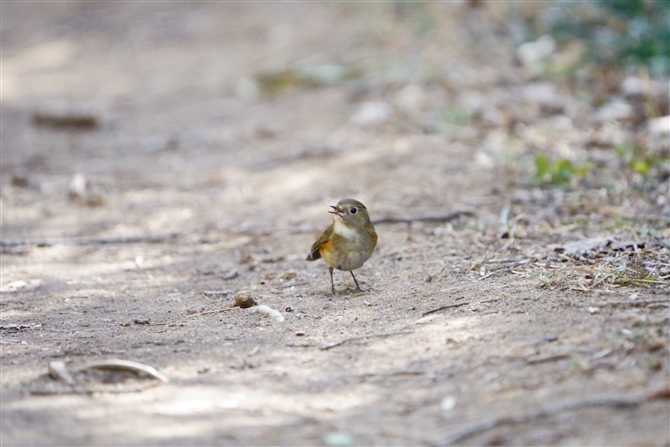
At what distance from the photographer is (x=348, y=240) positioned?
4.95 metres

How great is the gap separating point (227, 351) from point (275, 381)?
444 millimetres

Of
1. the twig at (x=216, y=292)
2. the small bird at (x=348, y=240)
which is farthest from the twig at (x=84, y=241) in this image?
the small bird at (x=348, y=240)

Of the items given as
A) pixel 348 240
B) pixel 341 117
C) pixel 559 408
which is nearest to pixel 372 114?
pixel 341 117

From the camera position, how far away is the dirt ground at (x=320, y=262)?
3.22 metres

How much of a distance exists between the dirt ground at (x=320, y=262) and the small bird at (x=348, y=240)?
0.22 m

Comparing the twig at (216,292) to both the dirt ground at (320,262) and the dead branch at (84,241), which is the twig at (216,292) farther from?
the dead branch at (84,241)

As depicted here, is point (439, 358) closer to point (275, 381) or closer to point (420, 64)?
point (275, 381)

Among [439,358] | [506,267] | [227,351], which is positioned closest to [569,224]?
[506,267]

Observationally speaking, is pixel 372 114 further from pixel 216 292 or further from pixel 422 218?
pixel 216 292

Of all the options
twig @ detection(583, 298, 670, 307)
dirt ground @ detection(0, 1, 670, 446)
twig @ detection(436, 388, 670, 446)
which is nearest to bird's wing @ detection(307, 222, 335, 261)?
dirt ground @ detection(0, 1, 670, 446)

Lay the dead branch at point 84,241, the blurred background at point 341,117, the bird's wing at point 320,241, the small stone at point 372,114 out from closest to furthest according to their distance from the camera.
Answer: the bird's wing at point 320,241 → the dead branch at point 84,241 → the blurred background at point 341,117 → the small stone at point 372,114

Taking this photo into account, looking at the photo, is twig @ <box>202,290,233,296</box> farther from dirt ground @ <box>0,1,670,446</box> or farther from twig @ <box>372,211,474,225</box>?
twig @ <box>372,211,474,225</box>

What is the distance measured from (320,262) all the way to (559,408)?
9.93 feet

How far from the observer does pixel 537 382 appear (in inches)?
130
